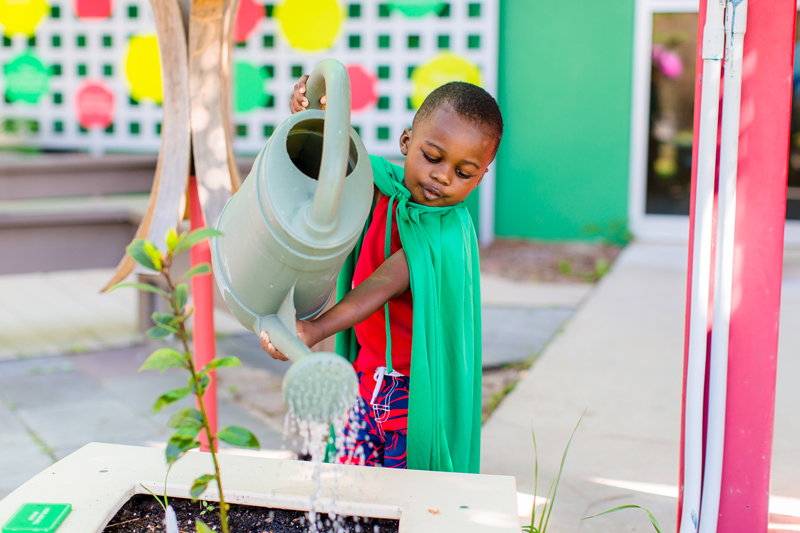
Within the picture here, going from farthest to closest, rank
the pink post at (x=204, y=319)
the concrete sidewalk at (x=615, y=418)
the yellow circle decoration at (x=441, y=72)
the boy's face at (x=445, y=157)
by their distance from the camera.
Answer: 1. the yellow circle decoration at (x=441, y=72)
2. the concrete sidewalk at (x=615, y=418)
3. the pink post at (x=204, y=319)
4. the boy's face at (x=445, y=157)

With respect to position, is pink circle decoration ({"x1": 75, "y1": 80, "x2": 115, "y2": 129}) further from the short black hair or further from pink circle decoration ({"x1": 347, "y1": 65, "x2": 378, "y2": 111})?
the short black hair

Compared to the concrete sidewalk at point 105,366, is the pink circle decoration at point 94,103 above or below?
above

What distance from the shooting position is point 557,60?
586cm

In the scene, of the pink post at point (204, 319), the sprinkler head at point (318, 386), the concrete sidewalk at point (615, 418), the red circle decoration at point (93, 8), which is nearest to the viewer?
the sprinkler head at point (318, 386)

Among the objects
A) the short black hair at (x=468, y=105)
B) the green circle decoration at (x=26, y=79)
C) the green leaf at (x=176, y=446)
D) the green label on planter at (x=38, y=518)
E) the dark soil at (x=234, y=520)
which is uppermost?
the green circle decoration at (x=26, y=79)

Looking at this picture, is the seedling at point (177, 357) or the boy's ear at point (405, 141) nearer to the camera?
the seedling at point (177, 357)

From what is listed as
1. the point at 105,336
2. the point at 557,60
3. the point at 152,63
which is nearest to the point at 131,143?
the point at 152,63

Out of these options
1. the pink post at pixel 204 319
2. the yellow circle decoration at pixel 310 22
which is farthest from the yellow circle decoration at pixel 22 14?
the pink post at pixel 204 319

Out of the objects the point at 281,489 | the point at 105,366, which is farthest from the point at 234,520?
the point at 105,366

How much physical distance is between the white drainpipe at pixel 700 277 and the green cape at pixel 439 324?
392 mm

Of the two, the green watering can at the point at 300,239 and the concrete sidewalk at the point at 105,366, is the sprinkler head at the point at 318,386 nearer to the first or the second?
the green watering can at the point at 300,239

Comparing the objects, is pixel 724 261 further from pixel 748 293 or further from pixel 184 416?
pixel 184 416

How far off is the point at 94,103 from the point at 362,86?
2.00 meters

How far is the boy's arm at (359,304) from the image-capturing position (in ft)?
3.53
